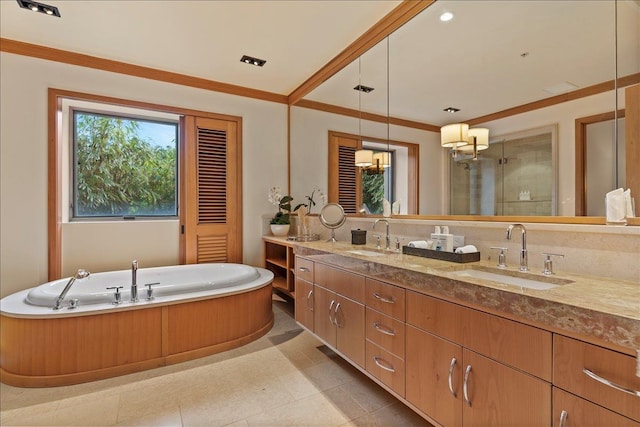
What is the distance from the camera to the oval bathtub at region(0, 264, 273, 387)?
80.0 inches

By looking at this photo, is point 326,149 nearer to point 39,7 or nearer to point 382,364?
point 382,364

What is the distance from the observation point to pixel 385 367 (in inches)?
65.3

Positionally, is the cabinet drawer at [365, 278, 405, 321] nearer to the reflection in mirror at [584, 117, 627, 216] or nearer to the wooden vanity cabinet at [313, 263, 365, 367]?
the wooden vanity cabinet at [313, 263, 365, 367]

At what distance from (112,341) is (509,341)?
8.08ft

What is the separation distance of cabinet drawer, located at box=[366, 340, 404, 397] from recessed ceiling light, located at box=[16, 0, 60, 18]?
329 cm

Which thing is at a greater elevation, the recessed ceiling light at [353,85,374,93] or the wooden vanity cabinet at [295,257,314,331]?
the recessed ceiling light at [353,85,374,93]

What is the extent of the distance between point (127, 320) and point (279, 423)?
4.39 ft

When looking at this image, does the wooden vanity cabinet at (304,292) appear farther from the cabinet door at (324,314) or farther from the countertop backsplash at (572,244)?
the countertop backsplash at (572,244)

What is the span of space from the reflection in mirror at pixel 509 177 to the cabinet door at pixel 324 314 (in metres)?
1.06

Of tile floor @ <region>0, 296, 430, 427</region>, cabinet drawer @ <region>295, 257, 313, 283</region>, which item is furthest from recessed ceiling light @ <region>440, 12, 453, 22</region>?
tile floor @ <region>0, 296, 430, 427</region>

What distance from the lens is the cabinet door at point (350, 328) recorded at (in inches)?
73.1

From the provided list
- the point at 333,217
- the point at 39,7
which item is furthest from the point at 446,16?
the point at 39,7

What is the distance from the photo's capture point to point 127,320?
2199 millimetres

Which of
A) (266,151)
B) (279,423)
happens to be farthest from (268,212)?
(279,423)
